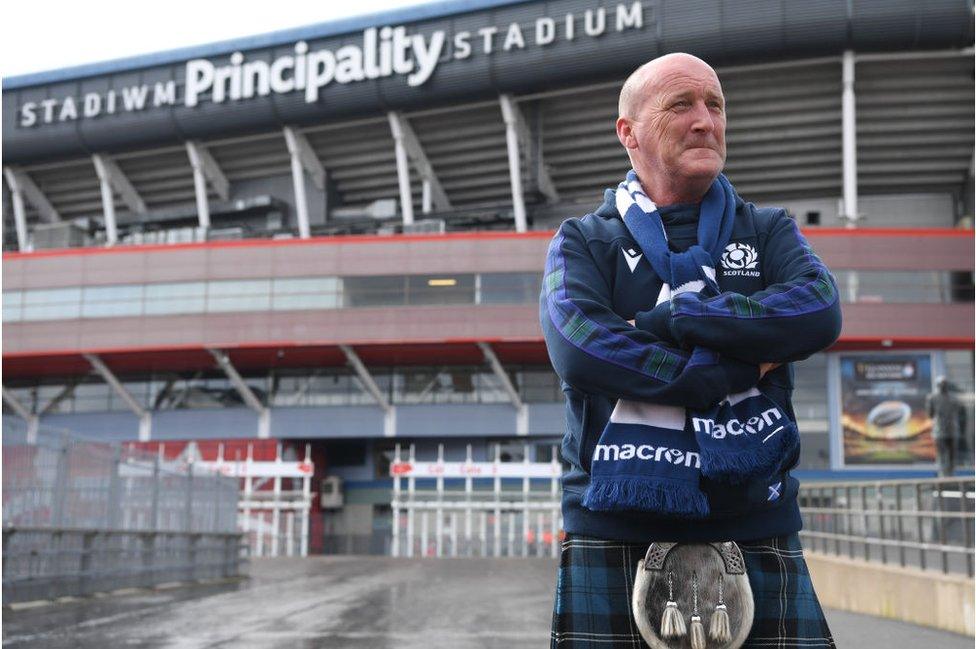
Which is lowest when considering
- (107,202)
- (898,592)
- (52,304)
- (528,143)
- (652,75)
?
(898,592)

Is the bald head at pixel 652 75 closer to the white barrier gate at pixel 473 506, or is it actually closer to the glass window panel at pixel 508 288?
the glass window panel at pixel 508 288

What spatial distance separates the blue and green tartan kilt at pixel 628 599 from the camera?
211 centimetres

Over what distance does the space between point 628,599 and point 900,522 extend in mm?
8671

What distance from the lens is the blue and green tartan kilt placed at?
2.11 metres

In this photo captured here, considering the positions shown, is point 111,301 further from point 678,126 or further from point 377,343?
point 678,126

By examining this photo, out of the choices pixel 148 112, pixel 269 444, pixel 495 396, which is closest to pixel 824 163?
pixel 495 396

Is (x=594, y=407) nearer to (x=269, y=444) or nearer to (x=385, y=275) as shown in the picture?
(x=385, y=275)

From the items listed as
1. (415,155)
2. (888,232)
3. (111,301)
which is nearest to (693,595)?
(888,232)

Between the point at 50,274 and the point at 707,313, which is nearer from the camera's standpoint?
the point at 707,313

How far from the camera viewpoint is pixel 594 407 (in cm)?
214

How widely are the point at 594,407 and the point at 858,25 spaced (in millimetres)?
35968

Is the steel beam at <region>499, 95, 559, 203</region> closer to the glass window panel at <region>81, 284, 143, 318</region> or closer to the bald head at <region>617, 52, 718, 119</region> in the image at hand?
the glass window panel at <region>81, 284, 143, 318</region>

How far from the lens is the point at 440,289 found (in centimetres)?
3697

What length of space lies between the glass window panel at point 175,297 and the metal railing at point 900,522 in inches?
1165
